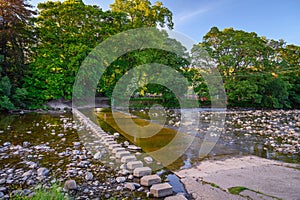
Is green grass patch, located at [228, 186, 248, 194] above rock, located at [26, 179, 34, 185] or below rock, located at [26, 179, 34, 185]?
above

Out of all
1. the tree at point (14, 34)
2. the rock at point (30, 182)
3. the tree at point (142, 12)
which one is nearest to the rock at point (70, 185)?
the rock at point (30, 182)

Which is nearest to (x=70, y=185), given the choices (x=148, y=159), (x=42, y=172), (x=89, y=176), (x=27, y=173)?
(x=89, y=176)

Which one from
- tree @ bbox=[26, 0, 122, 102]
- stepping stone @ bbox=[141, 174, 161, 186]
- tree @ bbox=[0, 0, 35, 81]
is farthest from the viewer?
tree @ bbox=[26, 0, 122, 102]

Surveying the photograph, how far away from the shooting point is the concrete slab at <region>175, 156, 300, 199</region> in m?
2.13

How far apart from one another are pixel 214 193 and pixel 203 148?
2006 millimetres

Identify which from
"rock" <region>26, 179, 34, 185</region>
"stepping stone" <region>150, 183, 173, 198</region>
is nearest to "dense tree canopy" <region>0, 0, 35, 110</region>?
"rock" <region>26, 179, 34, 185</region>

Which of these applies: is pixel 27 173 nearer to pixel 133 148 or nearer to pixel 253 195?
pixel 133 148

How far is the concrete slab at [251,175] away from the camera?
A: 6.98ft

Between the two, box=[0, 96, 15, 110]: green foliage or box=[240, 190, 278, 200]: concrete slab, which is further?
box=[0, 96, 15, 110]: green foliage

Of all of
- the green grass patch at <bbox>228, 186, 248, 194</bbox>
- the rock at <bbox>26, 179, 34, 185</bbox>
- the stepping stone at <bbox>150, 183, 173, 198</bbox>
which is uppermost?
the green grass patch at <bbox>228, 186, 248, 194</bbox>

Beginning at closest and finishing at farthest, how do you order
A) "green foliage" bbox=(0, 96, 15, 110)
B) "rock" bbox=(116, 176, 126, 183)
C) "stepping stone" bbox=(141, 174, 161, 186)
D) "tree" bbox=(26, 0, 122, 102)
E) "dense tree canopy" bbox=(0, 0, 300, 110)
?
1. "stepping stone" bbox=(141, 174, 161, 186)
2. "rock" bbox=(116, 176, 126, 183)
3. "green foliage" bbox=(0, 96, 15, 110)
4. "dense tree canopy" bbox=(0, 0, 300, 110)
5. "tree" bbox=(26, 0, 122, 102)

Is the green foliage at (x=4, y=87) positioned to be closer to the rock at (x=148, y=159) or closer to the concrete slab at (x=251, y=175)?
the rock at (x=148, y=159)

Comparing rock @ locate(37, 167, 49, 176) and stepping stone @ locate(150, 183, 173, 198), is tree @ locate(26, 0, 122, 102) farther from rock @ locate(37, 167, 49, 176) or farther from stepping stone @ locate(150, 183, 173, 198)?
stepping stone @ locate(150, 183, 173, 198)

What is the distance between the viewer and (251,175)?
8.33 feet
